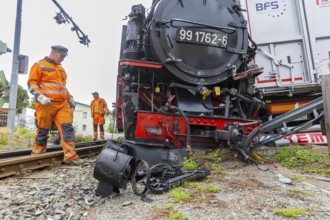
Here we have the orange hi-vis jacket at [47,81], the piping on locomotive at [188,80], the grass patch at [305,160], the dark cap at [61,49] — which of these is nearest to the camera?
the grass patch at [305,160]

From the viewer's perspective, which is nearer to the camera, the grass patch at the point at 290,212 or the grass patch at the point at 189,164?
the grass patch at the point at 290,212

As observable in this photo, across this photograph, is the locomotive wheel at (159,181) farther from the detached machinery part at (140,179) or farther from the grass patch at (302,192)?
the grass patch at (302,192)

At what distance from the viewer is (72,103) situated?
467cm

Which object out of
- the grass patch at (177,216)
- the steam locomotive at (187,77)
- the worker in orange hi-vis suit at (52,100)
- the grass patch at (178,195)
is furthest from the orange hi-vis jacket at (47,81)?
the grass patch at (177,216)

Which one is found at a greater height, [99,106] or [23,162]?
[99,106]

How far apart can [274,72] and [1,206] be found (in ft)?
16.6

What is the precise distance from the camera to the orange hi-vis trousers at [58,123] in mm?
4055

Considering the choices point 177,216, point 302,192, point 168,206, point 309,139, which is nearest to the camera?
point 177,216

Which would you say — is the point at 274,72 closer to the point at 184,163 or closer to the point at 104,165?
the point at 184,163

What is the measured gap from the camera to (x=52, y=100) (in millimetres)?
4125

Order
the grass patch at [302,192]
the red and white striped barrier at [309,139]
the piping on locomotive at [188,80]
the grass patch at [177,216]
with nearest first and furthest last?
the grass patch at [177,216] < the grass patch at [302,192] < the piping on locomotive at [188,80] < the red and white striped barrier at [309,139]

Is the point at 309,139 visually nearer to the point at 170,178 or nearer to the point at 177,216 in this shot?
the point at 170,178

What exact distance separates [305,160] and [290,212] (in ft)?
6.51

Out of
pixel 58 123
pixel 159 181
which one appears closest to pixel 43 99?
pixel 58 123
